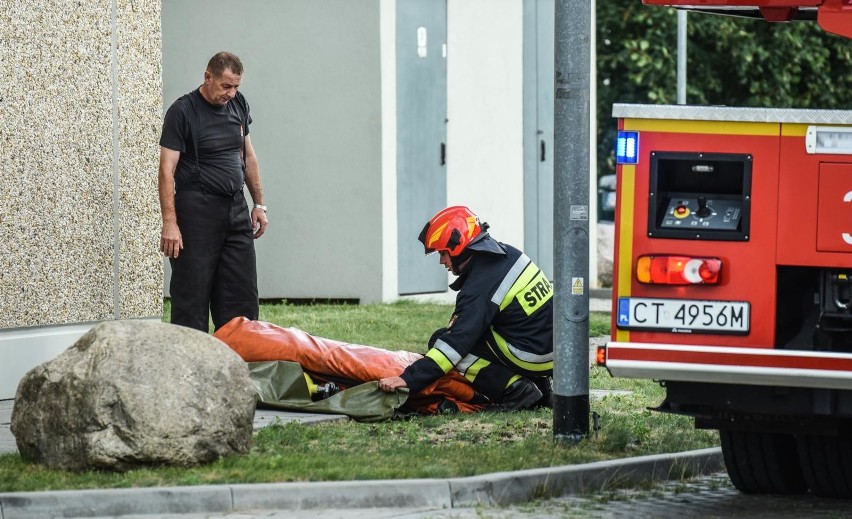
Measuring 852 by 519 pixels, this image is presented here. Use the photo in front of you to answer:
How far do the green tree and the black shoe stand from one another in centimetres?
2046

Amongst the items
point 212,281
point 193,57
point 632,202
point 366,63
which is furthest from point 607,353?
point 193,57

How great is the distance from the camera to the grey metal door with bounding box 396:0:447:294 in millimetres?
15438

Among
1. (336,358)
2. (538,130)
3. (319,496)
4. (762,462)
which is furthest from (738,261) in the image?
(538,130)

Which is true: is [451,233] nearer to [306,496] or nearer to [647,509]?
[647,509]

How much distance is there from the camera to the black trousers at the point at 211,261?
939 cm

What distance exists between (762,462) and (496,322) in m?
2.02

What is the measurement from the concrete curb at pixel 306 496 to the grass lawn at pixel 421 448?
15cm

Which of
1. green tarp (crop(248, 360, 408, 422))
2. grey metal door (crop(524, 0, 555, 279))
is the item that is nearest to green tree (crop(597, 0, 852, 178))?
grey metal door (crop(524, 0, 555, 279))

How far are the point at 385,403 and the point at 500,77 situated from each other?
8.98m

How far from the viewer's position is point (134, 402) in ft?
21.2

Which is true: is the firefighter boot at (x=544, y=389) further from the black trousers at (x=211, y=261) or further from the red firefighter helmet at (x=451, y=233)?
the black trousers at (x=211, y=261)

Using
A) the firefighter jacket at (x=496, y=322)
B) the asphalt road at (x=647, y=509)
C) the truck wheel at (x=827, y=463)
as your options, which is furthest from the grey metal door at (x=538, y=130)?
the truck wheel at (x=827, y=463)

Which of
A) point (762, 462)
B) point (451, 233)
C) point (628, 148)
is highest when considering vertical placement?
point (628, 148)

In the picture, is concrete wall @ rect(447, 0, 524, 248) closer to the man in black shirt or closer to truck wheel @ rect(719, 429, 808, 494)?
the man in black shirt
